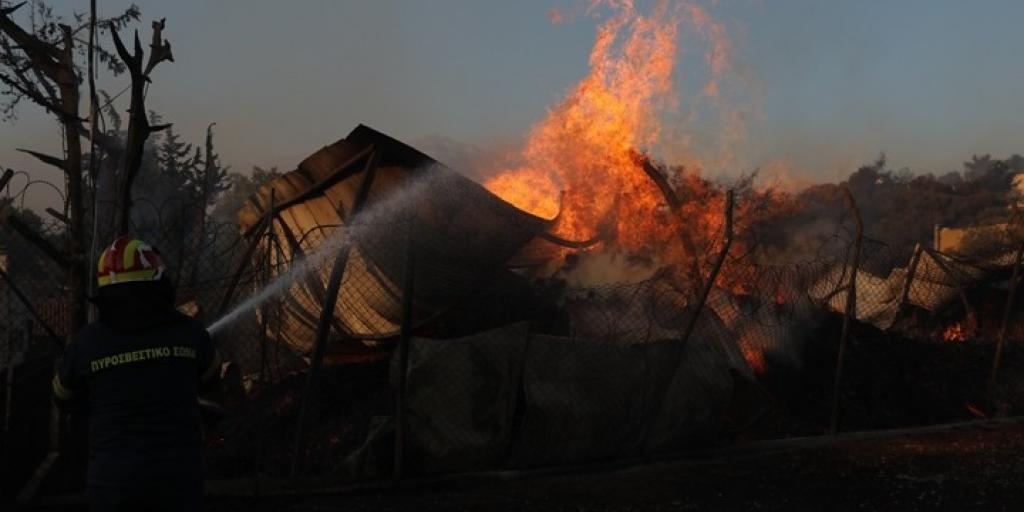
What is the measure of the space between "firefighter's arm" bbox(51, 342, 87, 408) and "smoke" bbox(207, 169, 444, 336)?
13.0 ft

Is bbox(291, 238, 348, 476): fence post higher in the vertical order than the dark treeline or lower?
lower

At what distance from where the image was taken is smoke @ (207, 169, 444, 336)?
24.5 feet

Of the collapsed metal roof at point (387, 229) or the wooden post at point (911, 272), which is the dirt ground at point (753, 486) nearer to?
the collapsed metal roof at point (387, 229)

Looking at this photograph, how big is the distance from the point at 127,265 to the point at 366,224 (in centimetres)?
408

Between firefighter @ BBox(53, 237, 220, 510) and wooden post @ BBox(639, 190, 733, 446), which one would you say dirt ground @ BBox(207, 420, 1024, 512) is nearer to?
wooden post @ BBox(639, 190, 733, 446)

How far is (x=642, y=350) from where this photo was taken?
25.0ft

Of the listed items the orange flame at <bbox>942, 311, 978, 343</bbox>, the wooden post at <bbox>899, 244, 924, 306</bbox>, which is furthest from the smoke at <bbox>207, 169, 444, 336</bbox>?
the orange flame at <bbox>942, 311, 978, 343</bbox>

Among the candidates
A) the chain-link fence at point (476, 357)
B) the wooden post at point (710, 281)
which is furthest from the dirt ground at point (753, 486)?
the wooden post at point (710, 281)

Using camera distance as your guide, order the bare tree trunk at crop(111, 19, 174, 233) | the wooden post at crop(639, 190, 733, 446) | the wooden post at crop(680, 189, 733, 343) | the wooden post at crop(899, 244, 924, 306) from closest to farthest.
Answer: the bare tree trunk at crop(111, 19, 174, 233), the wooden post at crop(639, 190, 733, 446), the wooden post at crop(680, 189, 733, 343), the wooden post at crop(899, 244, 924, 306)

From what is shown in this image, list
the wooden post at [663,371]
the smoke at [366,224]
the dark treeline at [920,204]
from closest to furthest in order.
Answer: the smoke at [366,224], the wooden post at [663,371], the dark treeline at [920,204]

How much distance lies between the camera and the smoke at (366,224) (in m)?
7.45

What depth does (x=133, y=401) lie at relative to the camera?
3.24 metres

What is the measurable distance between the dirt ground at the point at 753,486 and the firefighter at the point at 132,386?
3089 millimetres

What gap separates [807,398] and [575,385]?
13.6 feet
